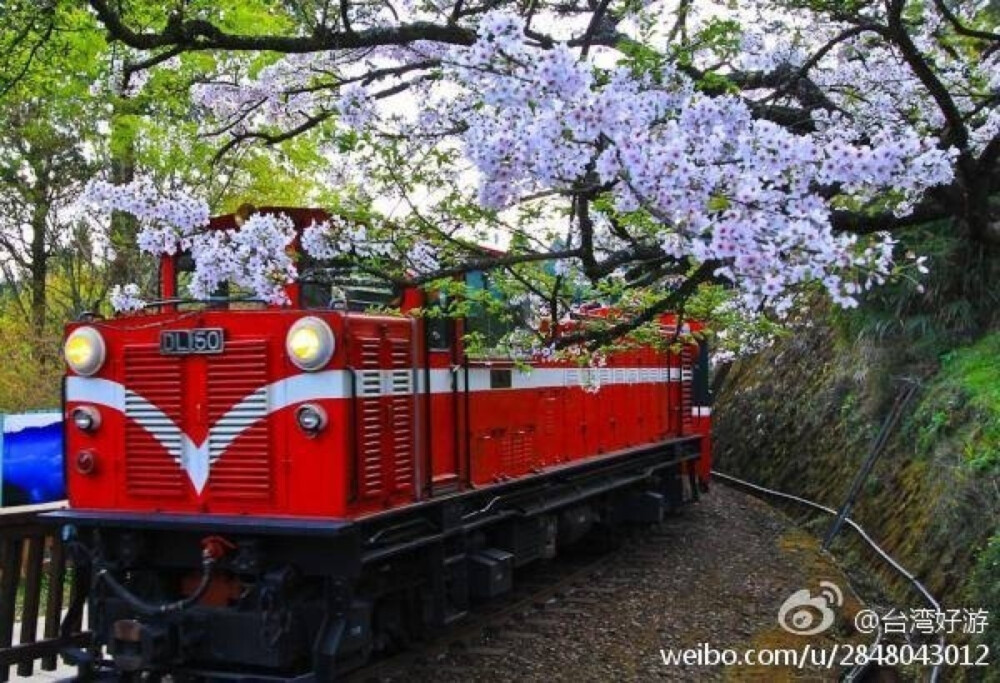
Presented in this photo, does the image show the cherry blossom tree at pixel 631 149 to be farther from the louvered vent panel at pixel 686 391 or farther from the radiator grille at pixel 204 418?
the louvered vent panel at pixel 686 391

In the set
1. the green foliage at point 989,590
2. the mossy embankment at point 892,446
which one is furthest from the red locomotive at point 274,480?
the mossy embankment at point 892,446

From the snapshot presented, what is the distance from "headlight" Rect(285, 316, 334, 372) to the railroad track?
2087 millimetres

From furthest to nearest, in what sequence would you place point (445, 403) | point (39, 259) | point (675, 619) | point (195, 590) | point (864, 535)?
point (39, 259) → point (864, 535) → point (675, 619) → point (445, 403) → point (195, 590)

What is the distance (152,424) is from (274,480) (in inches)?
37.2

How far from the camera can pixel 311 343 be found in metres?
5.74

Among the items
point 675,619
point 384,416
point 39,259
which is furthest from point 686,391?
point 39,259

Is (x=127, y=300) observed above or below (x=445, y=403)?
above

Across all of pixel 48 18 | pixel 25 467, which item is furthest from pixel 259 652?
pixel 25 467

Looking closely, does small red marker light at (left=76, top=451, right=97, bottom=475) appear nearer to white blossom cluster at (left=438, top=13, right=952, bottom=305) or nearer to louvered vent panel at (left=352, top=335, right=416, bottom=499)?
louvered vent panel at (left=352, top=335, right=416, bottom=499)

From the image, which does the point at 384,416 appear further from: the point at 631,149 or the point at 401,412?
the point at 631,149

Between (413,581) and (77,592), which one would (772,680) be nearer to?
(413,581)

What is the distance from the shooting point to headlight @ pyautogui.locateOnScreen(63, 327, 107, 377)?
21.0 feet

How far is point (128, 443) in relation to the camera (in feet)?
20.8

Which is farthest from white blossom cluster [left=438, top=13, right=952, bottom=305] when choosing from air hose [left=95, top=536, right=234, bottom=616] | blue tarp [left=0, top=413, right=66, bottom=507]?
blue tarp [left=0, top=413, right=66, bottom=507]
